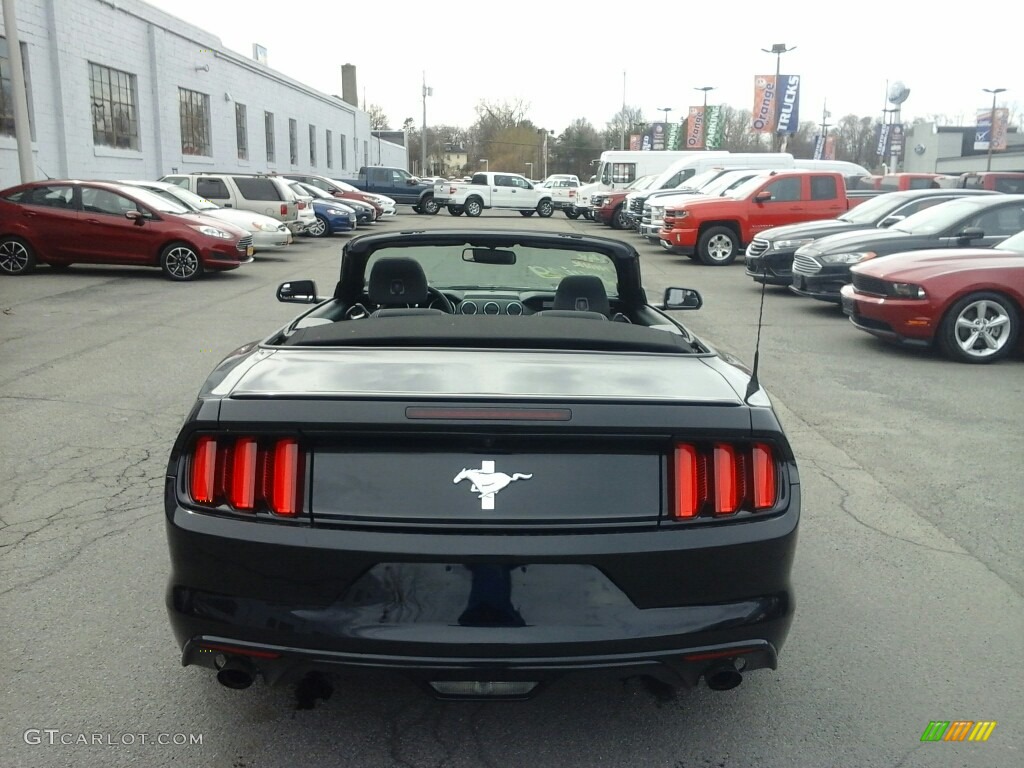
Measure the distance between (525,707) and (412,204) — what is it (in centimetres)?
4183

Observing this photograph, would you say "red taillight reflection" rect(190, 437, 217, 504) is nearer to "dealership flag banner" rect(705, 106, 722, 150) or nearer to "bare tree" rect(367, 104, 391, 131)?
"dealership flag banner" rect(705, 106, 722, 150)

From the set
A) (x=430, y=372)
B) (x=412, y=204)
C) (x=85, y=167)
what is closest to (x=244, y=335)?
(x=430, y=372)

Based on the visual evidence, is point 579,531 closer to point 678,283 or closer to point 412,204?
point 678,283

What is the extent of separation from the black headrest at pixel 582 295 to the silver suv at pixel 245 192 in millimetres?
19705

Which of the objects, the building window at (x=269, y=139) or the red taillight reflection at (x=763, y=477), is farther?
the building window at (x=269, y=139)

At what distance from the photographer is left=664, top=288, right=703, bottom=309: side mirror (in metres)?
4.66

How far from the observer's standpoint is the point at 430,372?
277 cm

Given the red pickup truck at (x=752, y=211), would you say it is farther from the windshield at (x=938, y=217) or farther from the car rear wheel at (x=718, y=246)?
the windshield at (x=938, y=217)

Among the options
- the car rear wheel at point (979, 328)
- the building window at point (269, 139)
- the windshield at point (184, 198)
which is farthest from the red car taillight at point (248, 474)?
the building window at point (269, 139)

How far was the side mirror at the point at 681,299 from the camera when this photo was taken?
4660 mm

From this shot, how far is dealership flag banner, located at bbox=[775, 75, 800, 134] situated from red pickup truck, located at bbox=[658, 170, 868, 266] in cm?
2891

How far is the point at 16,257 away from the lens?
15773mm

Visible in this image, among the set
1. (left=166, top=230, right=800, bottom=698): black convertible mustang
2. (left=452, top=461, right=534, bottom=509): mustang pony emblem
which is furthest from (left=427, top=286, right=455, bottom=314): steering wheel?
(left=452, top=461, right=534, bottom=509): mustang pony emblem

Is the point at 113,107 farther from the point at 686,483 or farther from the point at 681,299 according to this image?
the point at 686,483
